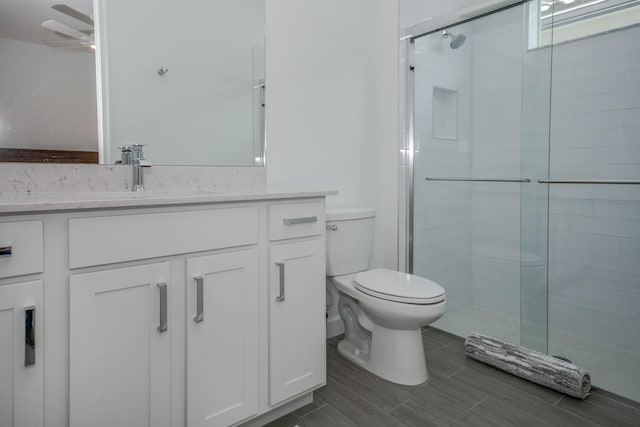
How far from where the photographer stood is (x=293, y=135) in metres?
2.08

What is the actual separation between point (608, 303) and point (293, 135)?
1885 millimetres

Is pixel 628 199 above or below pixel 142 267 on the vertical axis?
above

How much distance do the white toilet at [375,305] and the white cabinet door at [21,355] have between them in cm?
124

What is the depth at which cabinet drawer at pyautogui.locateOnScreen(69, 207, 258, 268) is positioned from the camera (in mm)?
1014

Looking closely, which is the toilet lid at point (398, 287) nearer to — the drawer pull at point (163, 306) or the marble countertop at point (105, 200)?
the marble countertop at point (105, 200)

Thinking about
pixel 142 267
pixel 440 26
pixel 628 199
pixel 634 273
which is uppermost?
pixel 440 26

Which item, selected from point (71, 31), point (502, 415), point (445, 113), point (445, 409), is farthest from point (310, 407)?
point (445, 113)

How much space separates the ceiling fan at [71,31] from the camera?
140cm

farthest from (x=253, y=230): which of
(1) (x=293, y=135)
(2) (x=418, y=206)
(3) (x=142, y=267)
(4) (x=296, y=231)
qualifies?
(2) (x=418, y=206)

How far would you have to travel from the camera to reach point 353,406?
1608 mm

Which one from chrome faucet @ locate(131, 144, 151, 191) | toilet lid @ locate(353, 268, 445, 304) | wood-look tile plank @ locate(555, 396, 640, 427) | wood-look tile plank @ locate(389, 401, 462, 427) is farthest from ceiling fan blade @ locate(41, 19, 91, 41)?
wood-look tile plank @ locate(555, 396, 640, 427)

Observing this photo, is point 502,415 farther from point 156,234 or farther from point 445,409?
point 156,234

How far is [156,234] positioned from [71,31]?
91cm

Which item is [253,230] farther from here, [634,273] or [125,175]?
[634,273]
